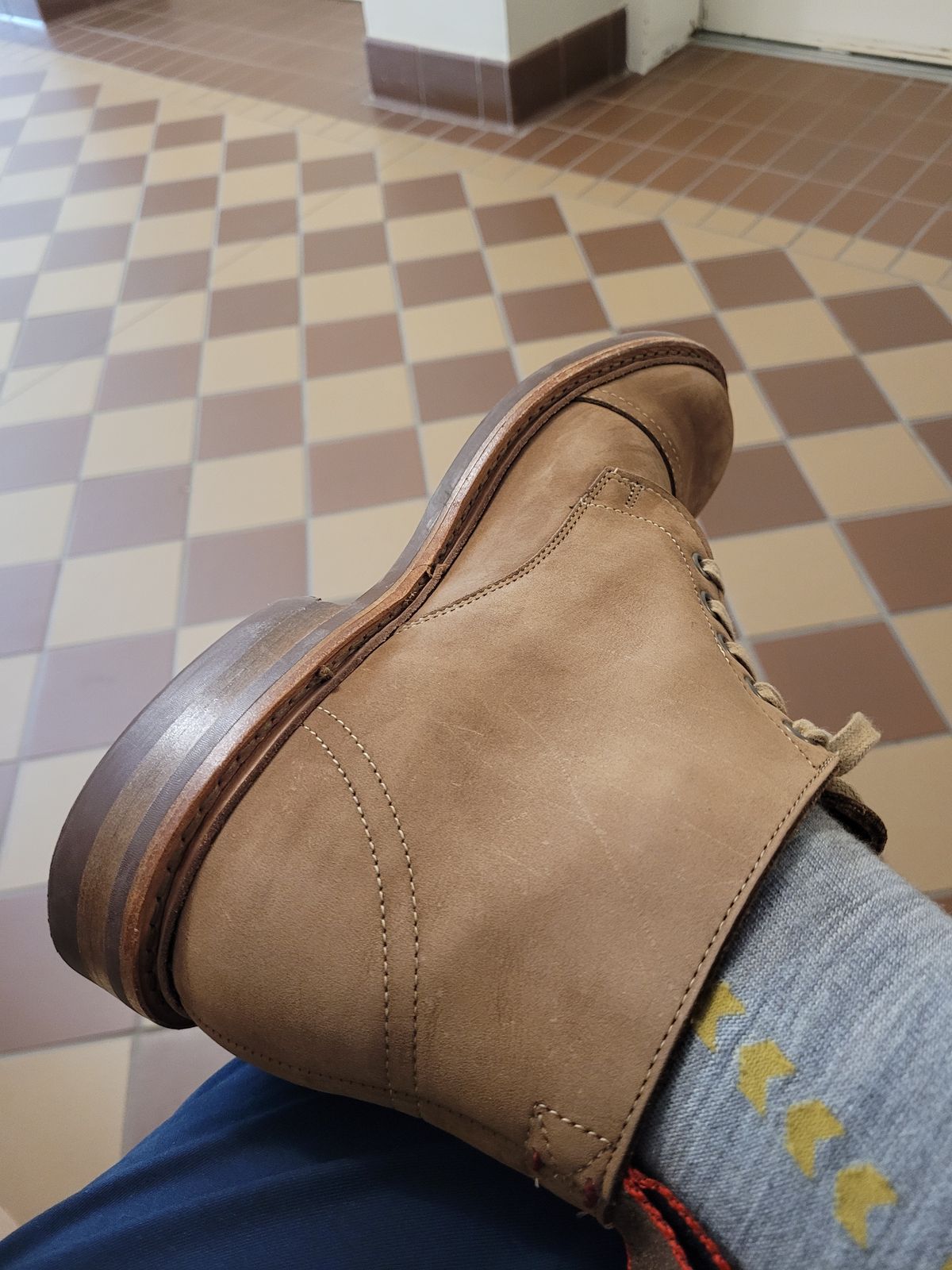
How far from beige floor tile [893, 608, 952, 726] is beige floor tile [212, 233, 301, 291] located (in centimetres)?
148

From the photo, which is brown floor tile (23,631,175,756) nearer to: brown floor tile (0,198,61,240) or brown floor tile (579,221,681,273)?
brown floor tile (579,221,681,273)

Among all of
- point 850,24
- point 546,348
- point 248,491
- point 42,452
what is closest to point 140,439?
point 42,452

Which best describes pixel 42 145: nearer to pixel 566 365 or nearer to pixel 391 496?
pixel 391 496

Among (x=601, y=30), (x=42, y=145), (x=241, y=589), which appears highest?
(x=601, y=30)

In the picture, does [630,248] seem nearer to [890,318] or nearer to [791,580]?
[890,318]

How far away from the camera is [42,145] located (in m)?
2.86

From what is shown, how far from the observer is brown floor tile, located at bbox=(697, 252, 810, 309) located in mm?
1888

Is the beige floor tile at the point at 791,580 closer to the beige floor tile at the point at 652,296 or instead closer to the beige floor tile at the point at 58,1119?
the beige floor tile at the point at 652,296

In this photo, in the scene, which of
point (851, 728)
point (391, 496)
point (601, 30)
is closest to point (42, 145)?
point (601, 30)

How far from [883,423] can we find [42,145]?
2524 millimetres

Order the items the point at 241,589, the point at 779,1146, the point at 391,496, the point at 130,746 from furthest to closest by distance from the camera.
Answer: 1. the point at 391,496
2. the point at 241,589
3. the point at 130,746
4. the point at 779,1146

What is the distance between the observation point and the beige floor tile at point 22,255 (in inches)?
92.0

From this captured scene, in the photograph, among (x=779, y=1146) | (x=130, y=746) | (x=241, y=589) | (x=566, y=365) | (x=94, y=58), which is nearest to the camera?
(x=779, y=1146)

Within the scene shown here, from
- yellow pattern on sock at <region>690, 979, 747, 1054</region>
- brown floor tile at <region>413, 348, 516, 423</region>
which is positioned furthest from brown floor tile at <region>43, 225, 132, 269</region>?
yellow pattern on sock at <region>690, 979, 747, 1054</region>
